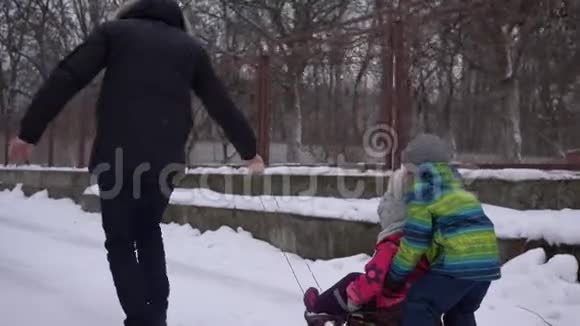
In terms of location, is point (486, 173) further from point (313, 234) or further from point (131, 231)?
point (131, 231)

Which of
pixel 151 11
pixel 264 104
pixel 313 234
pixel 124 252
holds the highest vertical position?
pixel 151 11

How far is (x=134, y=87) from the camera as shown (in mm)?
2785

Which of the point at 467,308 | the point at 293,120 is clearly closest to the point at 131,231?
the point at 467,308

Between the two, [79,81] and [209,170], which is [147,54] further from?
[209,170]

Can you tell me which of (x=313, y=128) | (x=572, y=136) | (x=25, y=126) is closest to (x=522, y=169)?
(x=313, y=128)

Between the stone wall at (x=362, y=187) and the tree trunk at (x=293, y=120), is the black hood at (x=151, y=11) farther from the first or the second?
the tree trunk at (x=293, y=120)

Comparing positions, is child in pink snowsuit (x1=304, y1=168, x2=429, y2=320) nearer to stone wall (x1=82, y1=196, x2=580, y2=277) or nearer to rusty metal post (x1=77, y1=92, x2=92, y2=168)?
stone wall (x1=82, y1=196, x2=580, y2=277)

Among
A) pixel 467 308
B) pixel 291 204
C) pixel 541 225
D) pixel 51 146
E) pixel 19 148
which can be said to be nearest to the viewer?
pixel 19 148

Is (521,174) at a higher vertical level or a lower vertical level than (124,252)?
higher

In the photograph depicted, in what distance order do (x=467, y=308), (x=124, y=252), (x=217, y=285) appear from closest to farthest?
(x=124, y=252) → (x=467, y=308) → (x=217, y=285)

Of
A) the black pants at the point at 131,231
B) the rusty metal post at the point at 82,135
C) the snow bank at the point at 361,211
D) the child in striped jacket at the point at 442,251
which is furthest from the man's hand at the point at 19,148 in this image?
the rusty metal post at the point at 82,135

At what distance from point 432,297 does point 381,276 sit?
261 millimetres

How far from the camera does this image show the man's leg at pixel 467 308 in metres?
2.82

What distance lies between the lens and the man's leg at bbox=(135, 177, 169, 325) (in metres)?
2.88
